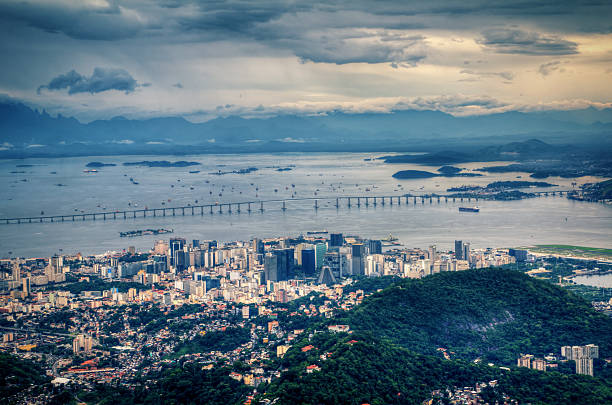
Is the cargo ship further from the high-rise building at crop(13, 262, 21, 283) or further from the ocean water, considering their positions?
the high-rise building at crop(13, 262, 21, 283)

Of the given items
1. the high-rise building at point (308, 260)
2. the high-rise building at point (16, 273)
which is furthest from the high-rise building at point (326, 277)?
the high-rise building at point (16, 273)

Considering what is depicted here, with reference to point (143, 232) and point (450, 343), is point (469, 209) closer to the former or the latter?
point (143, 232)

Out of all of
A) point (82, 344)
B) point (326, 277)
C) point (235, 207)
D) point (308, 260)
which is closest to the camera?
point (82, 344)

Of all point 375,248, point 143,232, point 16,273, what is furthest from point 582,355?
point 143,232

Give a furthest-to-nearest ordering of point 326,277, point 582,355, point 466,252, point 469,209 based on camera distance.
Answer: point 469,209 < point 466,252 < point 326,277 < point 582,355

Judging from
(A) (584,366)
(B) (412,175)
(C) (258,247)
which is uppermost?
(B) (412,175)

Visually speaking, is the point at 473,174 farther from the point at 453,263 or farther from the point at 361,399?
the point at 361,399

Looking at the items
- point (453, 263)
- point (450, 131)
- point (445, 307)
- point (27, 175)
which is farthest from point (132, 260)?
point (450, 131)
